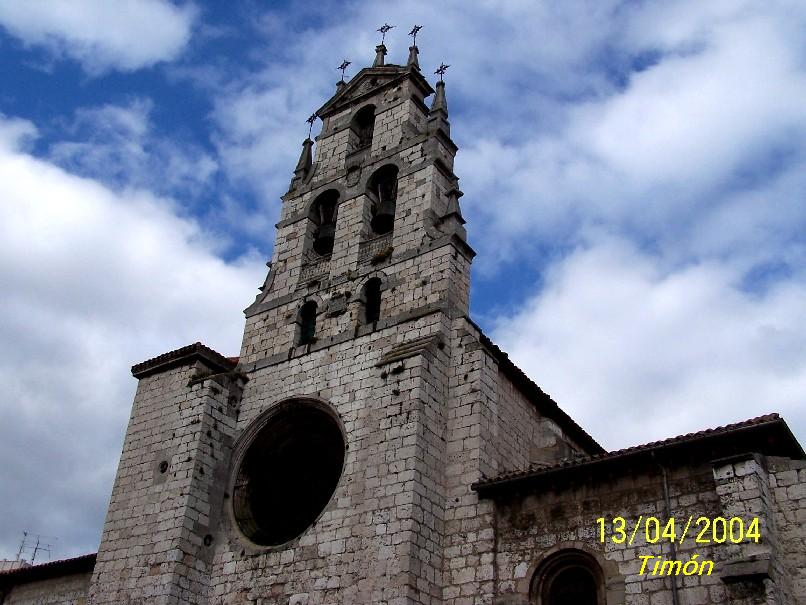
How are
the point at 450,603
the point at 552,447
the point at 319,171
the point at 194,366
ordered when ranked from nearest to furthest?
the point at 450,603 → the point at 552,447 → the point at 194,366 → the point at 319,171

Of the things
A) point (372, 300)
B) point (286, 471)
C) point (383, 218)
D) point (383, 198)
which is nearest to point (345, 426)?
point (286, 471)

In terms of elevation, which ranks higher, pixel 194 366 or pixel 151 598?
pixel 194 366

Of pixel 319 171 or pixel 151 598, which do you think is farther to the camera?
pixel 319 171

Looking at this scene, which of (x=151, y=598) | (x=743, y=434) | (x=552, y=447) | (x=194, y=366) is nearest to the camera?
(x=743, y=434)

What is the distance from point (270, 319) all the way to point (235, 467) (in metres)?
3.58

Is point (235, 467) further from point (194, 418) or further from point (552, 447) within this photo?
point (552, 447)

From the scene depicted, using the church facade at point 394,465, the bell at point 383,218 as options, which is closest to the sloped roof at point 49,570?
the church facade at point 394,465

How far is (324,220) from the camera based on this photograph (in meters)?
21.0

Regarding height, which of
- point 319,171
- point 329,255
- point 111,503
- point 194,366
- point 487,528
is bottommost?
point 487,528

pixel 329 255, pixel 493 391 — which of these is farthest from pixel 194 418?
pixel 493 391

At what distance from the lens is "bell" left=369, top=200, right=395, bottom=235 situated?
19.5 meters

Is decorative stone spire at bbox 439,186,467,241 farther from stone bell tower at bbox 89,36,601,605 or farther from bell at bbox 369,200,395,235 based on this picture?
bell at bbox 369,200,395,235

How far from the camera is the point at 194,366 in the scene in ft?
61.1

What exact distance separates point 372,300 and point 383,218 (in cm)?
252
